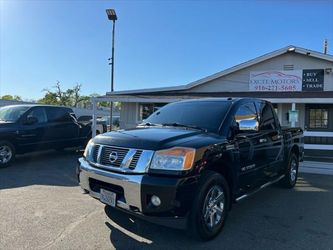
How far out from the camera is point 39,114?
10.5 meters

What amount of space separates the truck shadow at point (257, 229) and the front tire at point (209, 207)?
0.17 metres

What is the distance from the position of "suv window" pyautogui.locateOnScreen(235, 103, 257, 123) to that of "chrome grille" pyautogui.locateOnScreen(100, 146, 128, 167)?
1.85m

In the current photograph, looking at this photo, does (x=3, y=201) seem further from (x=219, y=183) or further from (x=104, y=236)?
(x=219, y=183)

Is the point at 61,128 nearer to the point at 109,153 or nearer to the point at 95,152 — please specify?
the point at 95,152

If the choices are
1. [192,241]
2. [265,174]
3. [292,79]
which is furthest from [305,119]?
[192,241]

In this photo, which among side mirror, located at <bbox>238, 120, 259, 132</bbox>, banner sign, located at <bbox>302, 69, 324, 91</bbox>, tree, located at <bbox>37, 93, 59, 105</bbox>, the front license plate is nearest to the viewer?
the front license plate

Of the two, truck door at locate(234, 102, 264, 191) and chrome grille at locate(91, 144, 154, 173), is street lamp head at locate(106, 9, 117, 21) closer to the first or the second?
truck door at locate(234, 102, 264, 191)

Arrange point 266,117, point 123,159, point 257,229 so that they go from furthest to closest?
1. point 266,117
2. point 257,229
3. point 123,159

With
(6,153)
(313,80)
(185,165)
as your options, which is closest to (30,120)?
(6,153)

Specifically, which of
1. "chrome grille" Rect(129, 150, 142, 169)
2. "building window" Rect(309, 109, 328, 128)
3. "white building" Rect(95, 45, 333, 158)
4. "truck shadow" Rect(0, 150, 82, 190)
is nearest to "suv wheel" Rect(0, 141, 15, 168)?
"truck shadow" Rect(0, 150, 82, 190)

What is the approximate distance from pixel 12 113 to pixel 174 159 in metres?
7.92

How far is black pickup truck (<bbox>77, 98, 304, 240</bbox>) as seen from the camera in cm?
374

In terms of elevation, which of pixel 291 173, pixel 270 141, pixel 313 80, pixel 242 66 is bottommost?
pixel 291 173

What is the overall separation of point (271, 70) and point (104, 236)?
42.9 ft
